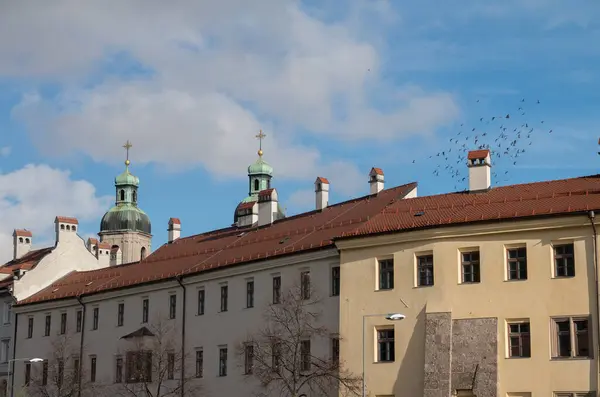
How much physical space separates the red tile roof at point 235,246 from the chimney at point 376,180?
82 cm

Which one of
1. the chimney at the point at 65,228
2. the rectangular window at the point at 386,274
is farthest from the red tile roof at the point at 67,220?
the rectangular window at the point at 386,274

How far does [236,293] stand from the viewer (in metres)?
61.7

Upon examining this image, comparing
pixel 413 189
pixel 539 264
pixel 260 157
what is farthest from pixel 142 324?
pixel 260 157

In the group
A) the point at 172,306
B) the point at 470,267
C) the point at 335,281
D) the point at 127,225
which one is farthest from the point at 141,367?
the point at 127,225

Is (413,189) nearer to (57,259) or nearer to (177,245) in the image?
(177,245)

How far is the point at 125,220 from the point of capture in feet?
505

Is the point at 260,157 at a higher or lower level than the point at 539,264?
higher

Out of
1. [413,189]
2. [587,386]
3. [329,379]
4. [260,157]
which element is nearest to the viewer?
[587,386]

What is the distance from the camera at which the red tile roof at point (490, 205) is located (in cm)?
4791

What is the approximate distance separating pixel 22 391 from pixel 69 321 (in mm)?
6281

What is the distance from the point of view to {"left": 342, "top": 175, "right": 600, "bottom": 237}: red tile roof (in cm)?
4791

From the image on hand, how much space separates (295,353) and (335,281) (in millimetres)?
4261

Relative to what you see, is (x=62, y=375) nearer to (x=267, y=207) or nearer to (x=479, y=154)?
(x=267, y=207)

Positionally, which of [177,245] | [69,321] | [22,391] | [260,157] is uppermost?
[260,157]
